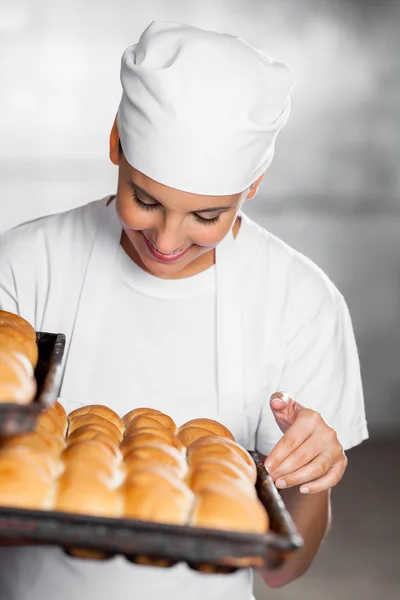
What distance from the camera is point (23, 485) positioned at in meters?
1.04

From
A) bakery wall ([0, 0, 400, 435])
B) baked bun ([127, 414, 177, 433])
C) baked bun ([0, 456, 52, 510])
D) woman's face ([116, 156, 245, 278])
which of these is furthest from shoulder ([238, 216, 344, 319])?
bakery wall ([0, 0, 400, 435])

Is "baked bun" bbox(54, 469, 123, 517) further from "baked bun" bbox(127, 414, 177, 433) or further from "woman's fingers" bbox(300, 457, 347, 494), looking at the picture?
"woman's fingers" bbox(300, 457, 347, 494)

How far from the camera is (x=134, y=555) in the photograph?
3.28ft

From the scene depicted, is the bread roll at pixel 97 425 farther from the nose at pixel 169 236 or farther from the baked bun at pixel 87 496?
the nose at pixel 169 236

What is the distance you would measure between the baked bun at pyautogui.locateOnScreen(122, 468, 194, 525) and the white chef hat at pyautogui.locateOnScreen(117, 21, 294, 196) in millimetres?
671

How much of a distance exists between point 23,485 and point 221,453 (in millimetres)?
326

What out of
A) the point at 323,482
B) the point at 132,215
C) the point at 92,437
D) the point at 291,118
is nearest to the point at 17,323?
the point at 92,437

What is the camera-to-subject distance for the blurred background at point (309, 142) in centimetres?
349

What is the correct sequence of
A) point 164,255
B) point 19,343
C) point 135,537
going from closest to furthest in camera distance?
point 135,537, point 19,343, point 164,255

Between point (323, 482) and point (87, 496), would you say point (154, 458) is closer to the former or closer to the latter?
point (87, 496)

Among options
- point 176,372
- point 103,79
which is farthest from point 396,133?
point 176,372

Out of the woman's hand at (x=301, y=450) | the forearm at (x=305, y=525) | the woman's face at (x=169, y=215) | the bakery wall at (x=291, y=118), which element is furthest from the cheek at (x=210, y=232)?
the bakery wall at (x=291, y=118)

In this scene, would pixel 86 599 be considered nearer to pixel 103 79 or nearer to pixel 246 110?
pixel 246 110

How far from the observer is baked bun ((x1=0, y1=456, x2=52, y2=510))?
1025 millimetres
